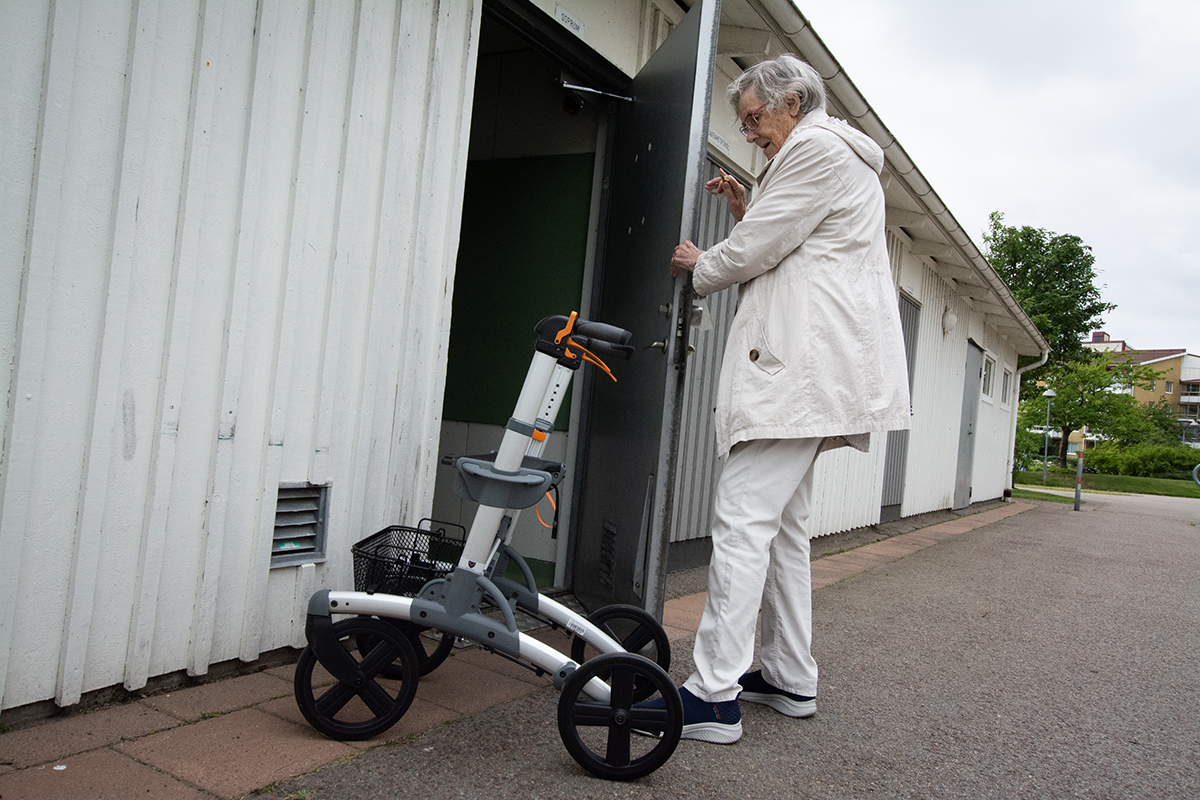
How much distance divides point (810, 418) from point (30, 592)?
1.94 meters

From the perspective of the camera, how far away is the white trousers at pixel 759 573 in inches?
86.1

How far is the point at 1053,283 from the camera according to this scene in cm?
3525

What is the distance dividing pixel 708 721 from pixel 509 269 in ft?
9.23

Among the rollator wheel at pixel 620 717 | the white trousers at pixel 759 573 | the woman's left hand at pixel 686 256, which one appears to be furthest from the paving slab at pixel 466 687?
the woman's left hand at pixel 686 256

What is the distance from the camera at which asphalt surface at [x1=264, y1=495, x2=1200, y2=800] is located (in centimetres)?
194

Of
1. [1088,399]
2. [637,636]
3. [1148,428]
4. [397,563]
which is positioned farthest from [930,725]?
[1148,428]

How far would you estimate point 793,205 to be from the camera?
7.36 ft

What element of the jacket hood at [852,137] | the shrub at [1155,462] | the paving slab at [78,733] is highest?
the jacket hood at [852,137]

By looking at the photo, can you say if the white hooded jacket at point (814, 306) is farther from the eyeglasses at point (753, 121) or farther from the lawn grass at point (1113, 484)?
the lawn grass at point (1113, 484)

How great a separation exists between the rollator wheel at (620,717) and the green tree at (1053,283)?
3551cm

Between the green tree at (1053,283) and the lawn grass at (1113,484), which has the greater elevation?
the green tree at (1053,283)

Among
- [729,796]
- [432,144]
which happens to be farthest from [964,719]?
[432,144]

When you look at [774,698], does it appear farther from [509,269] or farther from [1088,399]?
[1088,399]

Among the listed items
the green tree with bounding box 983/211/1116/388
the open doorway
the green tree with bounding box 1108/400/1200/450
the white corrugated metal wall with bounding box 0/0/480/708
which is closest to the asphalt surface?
the white corrugated metal wall with bounding box 0/0/480/708
